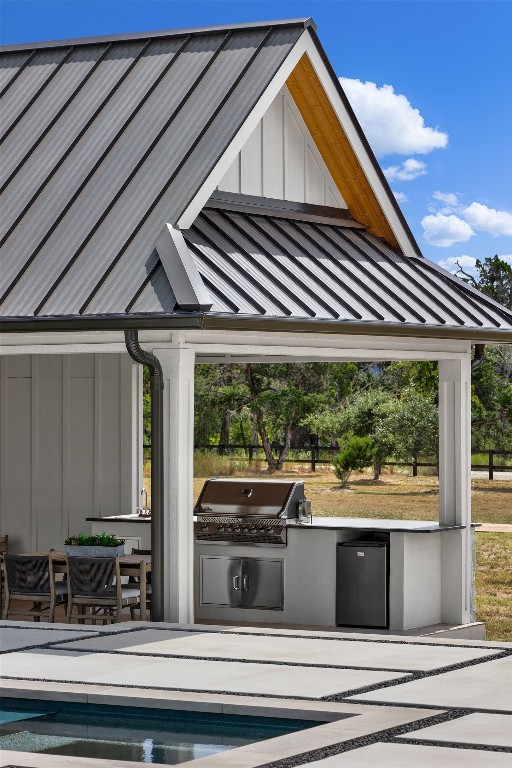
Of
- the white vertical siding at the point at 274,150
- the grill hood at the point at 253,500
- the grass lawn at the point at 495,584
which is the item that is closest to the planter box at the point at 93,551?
the grill hood at the point at 253,500

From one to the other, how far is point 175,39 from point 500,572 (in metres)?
14.7

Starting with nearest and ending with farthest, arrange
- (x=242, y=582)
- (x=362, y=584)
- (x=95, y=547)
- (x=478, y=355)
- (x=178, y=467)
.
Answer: (x=178, y=467)
(x=95, y=547)
(x=362, y=584)
(x=242, y=582)
(x=478, y=355)

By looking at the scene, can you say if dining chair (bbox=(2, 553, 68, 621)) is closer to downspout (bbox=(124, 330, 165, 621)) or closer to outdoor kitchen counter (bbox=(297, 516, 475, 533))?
downspout (bbox=(124, 330, 165, 621))

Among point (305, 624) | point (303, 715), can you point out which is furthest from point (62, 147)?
point (303, 715)

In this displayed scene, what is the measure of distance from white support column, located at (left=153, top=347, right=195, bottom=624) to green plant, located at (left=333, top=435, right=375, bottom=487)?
3121cm

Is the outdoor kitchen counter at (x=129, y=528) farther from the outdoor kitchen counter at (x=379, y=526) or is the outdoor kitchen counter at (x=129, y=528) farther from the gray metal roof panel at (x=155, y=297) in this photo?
the gray metal roof panel at (x=155, y=297)

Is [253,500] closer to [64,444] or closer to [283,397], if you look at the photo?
[64,444]

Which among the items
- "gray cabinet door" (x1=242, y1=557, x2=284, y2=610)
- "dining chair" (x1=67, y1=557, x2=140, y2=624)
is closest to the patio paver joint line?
"dining chair" (x1=67, y1=557, x2=140, y2=624)

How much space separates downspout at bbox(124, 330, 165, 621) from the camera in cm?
1342

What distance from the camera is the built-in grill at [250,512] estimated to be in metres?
15.8

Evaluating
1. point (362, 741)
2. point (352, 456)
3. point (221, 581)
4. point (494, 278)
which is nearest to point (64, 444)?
point (221, 581)

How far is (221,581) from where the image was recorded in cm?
1603

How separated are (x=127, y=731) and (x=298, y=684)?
5.11 ft

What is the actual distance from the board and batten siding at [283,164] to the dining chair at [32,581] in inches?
158
